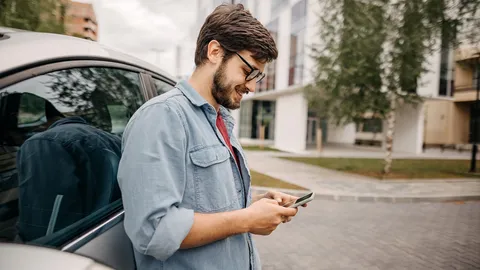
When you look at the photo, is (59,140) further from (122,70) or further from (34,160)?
(122,70)

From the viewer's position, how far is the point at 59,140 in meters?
1.42

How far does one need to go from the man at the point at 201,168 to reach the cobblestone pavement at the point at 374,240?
3.22 metres

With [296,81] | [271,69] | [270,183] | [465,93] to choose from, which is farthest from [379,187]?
[465,93]

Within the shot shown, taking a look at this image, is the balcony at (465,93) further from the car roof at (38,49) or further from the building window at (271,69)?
the car roof at (38,49)

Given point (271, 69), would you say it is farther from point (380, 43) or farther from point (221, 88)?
point (221, 88)

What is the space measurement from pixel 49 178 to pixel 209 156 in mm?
629

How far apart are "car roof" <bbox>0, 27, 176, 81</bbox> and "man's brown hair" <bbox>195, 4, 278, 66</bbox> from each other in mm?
476

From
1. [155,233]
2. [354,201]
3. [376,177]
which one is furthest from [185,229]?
[376,177]

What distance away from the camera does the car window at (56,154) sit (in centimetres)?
118

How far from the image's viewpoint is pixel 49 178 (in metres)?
1.32

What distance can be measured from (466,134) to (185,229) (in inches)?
1741

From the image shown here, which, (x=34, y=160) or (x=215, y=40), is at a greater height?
(x=215, y=40)

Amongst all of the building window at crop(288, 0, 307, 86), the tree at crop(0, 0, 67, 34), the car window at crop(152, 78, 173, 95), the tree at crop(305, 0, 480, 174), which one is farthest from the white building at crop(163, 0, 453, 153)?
the car window at crop(152, 78, 173, 95)

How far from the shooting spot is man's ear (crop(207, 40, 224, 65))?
138 cm
